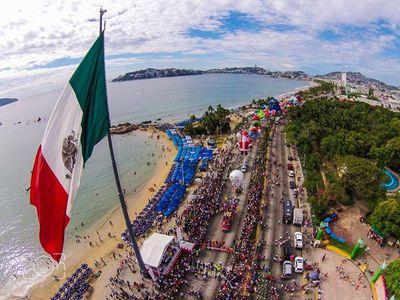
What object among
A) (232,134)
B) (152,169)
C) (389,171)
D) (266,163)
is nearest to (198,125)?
(232,134)

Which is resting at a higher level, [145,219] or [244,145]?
[145,219]

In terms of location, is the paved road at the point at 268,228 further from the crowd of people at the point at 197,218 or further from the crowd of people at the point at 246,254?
the crowd of people at the point at 197,218

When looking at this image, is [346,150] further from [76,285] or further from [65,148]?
[65,148]

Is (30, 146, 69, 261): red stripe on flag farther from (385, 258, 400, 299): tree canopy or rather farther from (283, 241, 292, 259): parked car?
(385, 258, 400, 299): tree canopy

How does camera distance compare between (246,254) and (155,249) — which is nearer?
(155,249)

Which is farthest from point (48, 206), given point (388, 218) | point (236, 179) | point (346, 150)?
point (346, 150)
